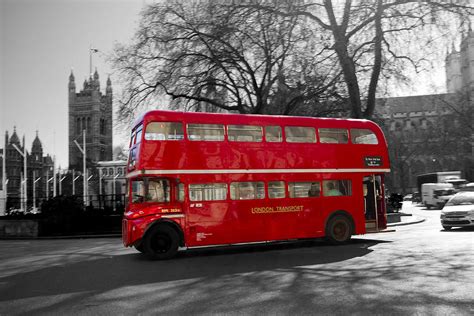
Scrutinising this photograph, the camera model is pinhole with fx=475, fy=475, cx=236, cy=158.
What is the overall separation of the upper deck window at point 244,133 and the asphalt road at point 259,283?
10.9 feet

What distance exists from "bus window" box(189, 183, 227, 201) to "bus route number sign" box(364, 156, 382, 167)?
5054 mm

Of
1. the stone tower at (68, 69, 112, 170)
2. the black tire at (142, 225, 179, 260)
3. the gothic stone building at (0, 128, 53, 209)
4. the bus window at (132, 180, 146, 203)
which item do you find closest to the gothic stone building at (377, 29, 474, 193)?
the black tire at (142, 225, 179, 260)

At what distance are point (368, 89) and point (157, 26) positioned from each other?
38.9 feet

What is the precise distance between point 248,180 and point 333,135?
10.9 feet

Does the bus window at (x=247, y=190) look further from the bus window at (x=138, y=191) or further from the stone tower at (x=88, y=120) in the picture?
the stone tower at (x=88, y=120)

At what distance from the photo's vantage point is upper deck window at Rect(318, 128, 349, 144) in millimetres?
14991

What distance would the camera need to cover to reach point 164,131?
1289 cm

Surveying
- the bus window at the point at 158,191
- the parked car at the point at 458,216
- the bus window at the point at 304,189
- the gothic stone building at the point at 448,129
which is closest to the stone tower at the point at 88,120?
the gothic stone building at the point at 448,129

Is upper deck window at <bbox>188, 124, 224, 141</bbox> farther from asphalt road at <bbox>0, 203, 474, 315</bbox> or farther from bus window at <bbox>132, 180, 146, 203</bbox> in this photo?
asphalt road at <bbox>0, 203, 474, 315</bbox>

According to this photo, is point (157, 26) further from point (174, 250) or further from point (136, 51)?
point (174, 250)

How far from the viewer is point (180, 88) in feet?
88.1

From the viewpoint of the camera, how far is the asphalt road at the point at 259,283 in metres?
6.68

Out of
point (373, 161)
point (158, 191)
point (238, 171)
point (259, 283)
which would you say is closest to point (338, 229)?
point (373, 161)

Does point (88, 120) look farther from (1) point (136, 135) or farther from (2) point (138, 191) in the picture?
(2) point (138, 191)
